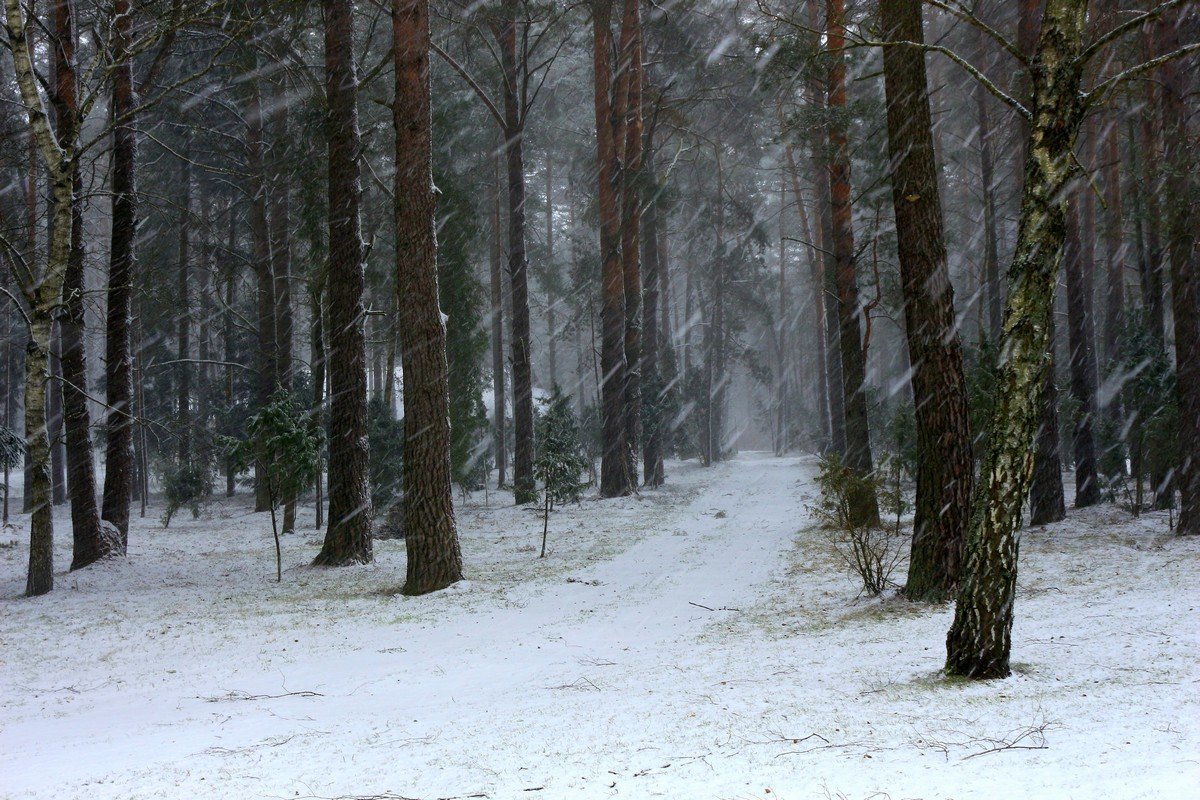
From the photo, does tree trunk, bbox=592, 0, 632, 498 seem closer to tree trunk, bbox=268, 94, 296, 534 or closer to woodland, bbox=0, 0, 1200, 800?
woodland, bbox=0, 0, 1200, 800

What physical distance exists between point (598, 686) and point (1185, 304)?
31.4 feet

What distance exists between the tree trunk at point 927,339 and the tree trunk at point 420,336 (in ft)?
16.5

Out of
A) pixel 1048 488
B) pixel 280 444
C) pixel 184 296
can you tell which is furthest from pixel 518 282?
pixel 1048 488

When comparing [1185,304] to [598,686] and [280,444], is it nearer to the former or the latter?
[598,686]

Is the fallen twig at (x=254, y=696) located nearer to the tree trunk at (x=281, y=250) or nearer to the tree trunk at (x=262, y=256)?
the tree trunk at (x=281, y=250)

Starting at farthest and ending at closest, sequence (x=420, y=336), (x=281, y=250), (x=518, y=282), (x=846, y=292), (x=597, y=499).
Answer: (x=597, y=499) < (x=518, y=282) < (x=281, y=250) < (x=846, y=292) < (x=420, y=336)

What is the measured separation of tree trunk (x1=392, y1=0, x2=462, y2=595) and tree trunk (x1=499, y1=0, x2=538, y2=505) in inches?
407

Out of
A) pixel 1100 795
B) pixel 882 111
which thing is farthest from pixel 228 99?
pixel 1100 795

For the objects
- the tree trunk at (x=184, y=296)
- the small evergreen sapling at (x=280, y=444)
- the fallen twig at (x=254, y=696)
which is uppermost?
the tree trunk at (x=184, y=296)

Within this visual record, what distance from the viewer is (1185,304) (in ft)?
33.2

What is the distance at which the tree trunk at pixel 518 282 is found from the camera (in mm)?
19672

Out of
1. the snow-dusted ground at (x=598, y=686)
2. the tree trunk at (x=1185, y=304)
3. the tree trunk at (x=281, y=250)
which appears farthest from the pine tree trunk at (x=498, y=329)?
the tree trunk at (x=1185, y=304)

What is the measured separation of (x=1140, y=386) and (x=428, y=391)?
39.9 feet

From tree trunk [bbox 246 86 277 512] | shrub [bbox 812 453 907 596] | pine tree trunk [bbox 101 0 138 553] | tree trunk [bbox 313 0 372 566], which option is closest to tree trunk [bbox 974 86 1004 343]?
shrub [bbox 812 453 907 596]
